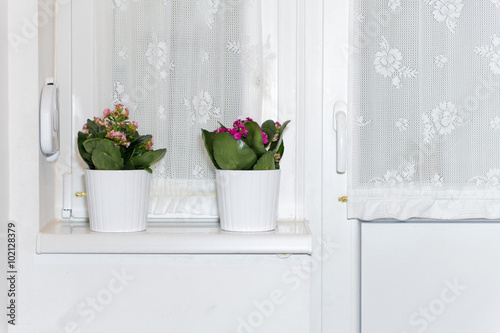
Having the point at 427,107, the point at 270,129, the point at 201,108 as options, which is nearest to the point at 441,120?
the point at 427,107

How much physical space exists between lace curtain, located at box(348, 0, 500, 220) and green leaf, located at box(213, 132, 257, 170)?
30cm

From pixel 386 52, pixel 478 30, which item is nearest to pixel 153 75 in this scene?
pixel 386 52

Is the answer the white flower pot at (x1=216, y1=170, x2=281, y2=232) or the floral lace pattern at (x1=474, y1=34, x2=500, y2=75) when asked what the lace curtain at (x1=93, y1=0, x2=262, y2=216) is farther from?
the floral lace pattern at (x1=474, y1=34, x2=500, y2=75)

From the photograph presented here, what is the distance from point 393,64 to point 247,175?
1.48ft

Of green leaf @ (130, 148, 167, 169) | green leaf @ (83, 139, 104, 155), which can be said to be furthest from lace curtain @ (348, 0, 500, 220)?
green leaf @ (83, 139, 104, 155)

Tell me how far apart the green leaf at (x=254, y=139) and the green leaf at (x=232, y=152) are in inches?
0.6

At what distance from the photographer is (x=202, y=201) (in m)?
1.35

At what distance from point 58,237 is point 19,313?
173 mm

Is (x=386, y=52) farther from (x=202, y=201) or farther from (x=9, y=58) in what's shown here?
(x=9, y=58)

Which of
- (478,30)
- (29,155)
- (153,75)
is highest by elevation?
(478,30)

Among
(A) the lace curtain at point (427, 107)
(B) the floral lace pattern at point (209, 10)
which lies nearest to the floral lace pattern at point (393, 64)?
(A) the lace curtain at point (427, 107)

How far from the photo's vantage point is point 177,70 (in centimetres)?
133

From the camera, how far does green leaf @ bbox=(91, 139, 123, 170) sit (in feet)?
3.83

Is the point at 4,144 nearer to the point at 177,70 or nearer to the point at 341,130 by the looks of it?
the point at 177,70
